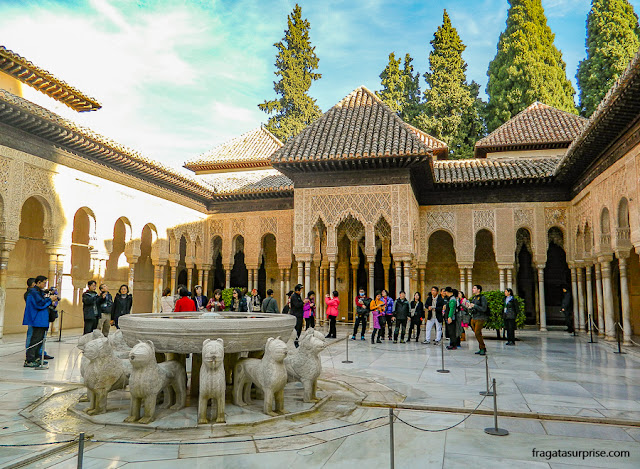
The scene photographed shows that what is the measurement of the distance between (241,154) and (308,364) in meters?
20.7

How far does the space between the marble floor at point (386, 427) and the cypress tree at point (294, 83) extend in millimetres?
22325

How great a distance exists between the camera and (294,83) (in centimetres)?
2828

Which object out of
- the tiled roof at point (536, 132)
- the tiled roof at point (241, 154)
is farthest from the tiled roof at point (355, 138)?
the tiled roof at point (241, 154)

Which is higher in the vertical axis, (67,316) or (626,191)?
(626,191)

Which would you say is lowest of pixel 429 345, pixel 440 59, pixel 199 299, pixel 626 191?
pixel 429 345

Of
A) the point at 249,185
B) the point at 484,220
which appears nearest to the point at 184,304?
the point at 249,185

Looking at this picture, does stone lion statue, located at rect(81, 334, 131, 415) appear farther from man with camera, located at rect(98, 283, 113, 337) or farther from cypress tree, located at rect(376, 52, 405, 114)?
cypress tree, located at rect(376, 52, 405, 114)

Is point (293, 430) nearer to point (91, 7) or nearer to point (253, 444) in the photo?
point (253, 444)

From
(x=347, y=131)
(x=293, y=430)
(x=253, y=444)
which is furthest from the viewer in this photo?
(x=347, y=131)

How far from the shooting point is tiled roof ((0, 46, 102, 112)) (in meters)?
14.0

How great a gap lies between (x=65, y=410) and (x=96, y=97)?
53.8 feet

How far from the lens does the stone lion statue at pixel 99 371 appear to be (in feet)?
15.3

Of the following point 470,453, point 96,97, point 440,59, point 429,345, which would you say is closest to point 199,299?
point 429,345

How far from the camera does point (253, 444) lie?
3918mm
